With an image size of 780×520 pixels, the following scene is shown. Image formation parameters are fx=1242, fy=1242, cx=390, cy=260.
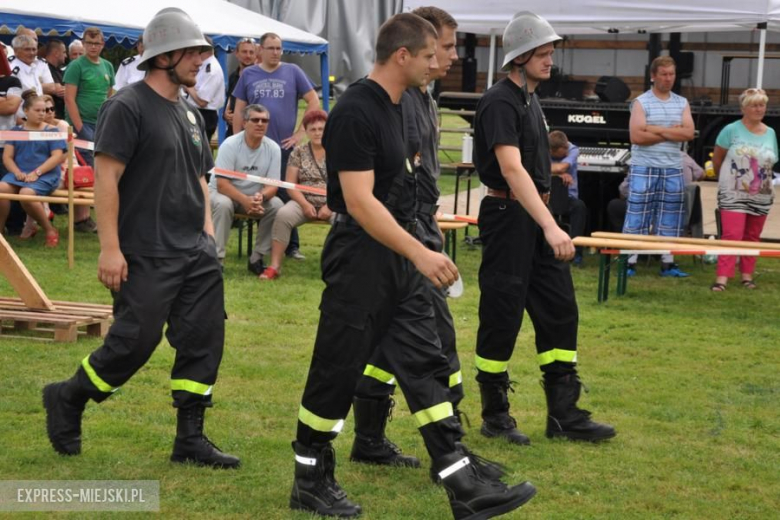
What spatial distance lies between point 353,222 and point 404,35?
2.39ft

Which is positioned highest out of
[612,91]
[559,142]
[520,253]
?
[612,91]

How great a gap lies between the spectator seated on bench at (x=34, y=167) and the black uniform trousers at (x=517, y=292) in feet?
23.5

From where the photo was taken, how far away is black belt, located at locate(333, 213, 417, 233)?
15.6 feet

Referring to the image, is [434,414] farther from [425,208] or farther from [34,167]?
[34,167]

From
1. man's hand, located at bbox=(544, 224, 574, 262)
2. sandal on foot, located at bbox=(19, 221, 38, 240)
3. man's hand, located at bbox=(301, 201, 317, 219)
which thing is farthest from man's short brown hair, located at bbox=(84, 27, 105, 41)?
man's hand, located at bbox=(544, 224, 574, 262)

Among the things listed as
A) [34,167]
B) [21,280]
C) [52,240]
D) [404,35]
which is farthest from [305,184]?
[404,35]

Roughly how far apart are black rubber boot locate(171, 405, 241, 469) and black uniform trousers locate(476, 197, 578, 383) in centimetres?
138

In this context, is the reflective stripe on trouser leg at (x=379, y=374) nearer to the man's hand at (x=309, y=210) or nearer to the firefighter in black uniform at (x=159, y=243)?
the firefighter in black uniform at (x=159, y=243)

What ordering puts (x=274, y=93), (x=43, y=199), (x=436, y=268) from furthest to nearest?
(x=274, y=93) < (x=43, y=199) < (x=436, y=268)

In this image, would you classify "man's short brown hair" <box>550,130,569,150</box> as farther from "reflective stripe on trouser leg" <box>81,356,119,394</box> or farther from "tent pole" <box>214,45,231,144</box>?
"reflective stripe on trouser leg" <box>81,356,119,394</box>

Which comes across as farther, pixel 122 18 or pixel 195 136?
pixel 122 18

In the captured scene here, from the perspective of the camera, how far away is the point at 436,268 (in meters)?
4.43

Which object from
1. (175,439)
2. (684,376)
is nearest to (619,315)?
(684,376)

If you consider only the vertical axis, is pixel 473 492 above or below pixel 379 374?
below
